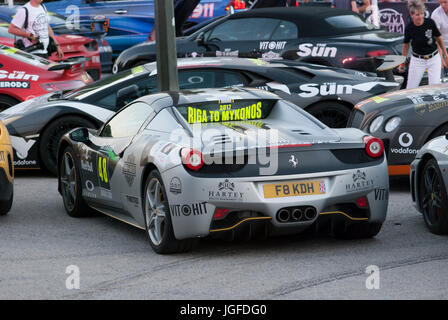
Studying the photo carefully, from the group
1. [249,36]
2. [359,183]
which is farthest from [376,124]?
[249,36]

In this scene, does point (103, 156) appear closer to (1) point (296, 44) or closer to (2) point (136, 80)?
(2) point (136, 80)

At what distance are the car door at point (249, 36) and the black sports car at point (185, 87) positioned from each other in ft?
9.35

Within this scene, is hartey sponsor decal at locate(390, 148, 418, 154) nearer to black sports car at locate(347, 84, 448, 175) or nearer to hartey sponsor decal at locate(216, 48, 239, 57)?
black sports car at locate(347, 84, 448, 175)

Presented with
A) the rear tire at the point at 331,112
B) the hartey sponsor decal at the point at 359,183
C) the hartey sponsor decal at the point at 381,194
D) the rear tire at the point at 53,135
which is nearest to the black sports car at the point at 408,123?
the rear tire at the point at 331,112

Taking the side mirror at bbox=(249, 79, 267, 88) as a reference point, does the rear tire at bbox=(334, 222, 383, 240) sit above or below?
below

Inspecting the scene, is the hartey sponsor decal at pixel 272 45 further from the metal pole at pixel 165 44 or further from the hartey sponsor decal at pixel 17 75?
the hartey sponsor decal at pixel 17 75

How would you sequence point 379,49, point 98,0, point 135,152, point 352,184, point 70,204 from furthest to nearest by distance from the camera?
1. point 98,0
2. point 379,49
3. point 70,204
4. point 135,152
5. point 352,184

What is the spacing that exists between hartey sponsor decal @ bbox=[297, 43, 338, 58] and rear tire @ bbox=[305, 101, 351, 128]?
2659 millimetres

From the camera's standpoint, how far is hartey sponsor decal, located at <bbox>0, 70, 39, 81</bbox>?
12.3 m

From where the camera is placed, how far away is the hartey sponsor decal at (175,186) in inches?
252

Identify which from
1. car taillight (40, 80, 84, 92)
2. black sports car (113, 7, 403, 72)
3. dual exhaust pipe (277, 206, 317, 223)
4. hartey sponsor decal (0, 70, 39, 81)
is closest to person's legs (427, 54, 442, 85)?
black sports car (113, 7, 403, 72)
